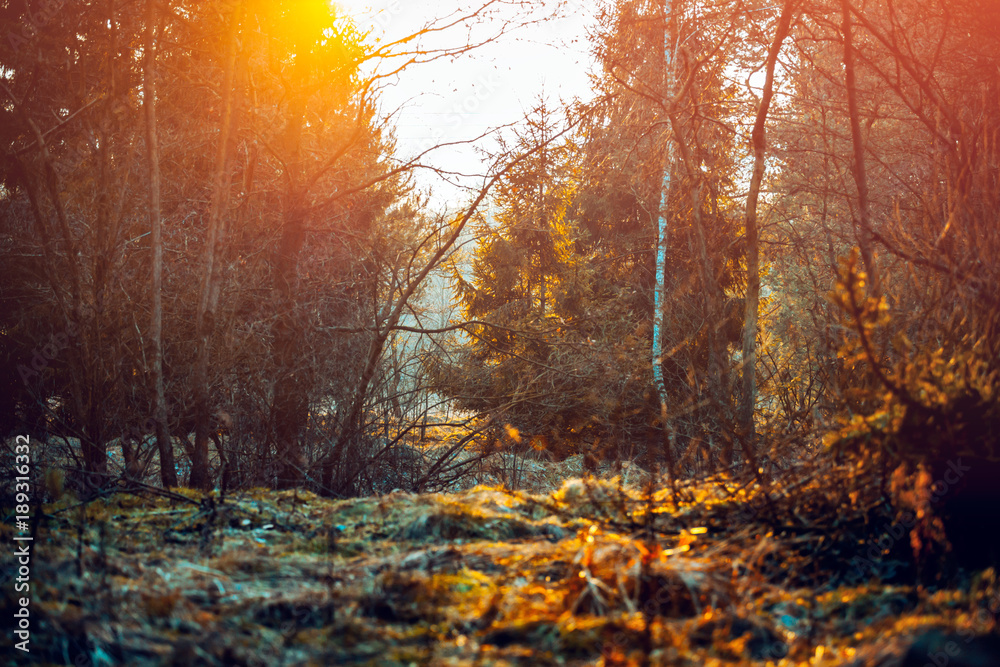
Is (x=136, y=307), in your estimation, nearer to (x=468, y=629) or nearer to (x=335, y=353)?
(x=335, y=353)

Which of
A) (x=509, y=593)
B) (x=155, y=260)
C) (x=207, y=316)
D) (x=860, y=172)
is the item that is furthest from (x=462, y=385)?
(x=509, y=593)

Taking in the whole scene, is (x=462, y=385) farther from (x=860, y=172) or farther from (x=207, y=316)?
(x=860, y=172)

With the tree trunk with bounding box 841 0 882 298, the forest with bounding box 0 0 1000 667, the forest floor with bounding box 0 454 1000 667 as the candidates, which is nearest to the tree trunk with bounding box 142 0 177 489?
the forest with bounding box 0 0 1000 667

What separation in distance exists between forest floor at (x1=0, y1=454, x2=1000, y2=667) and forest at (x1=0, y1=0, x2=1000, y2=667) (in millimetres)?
16

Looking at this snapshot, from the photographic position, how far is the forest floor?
2076 mm

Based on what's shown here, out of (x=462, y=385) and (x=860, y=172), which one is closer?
(x=860, y=172)

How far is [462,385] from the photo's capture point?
11.3 metres

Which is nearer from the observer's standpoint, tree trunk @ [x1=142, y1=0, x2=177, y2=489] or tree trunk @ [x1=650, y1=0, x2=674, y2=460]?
tree trunk @ [x1=142, y1=0, x2=177, y2=489]

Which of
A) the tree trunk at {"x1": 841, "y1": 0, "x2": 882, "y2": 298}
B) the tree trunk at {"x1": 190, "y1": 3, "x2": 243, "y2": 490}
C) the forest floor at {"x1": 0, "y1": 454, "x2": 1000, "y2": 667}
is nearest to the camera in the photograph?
the forest floor at {"x1": 0, "y1": 454, "x2": 1000, "y2": 667}

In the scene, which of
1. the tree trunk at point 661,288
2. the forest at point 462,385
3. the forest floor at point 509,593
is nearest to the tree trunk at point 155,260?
the forest at point 462,385

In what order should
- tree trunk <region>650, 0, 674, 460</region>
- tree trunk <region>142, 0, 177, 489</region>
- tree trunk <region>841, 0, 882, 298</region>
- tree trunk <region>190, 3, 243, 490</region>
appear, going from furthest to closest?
tree trunk <region>650, 0, 674, 460</region>
tree trunk <region>190, 3, 243, 490</region>
tree trunk <region>142, 0, 177, 489</region>
tree trunk <region>841, 0, 882, 298</region>

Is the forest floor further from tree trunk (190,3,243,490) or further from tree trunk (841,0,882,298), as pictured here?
tree trunk (190,3,243,490)

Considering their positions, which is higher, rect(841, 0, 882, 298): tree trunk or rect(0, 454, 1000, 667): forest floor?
rect(841, 0, 882, 298): tree trunk

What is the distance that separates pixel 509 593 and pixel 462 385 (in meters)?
8.76
